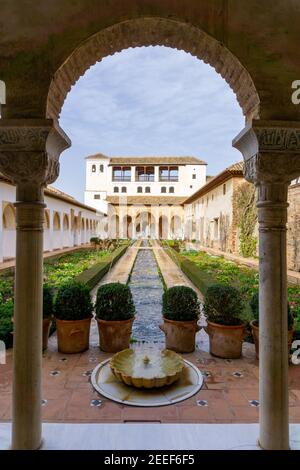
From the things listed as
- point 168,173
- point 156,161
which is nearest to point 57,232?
point 156,161

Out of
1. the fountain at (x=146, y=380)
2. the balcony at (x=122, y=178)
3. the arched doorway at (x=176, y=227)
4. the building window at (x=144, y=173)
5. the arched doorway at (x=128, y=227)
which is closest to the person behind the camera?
the fountain at (x=146, y=380)

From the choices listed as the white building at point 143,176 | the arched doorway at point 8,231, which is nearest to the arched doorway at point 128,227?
the white building at point 143,176

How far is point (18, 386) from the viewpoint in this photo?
7.27 feet

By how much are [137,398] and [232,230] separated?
1585cm

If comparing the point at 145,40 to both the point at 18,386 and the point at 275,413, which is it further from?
the point at 275,413

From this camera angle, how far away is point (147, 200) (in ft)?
142

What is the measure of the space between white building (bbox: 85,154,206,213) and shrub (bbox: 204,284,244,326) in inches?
1668

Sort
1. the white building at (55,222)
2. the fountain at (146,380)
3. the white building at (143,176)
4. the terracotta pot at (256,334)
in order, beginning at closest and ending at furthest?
the fountain at (146,380)
the terracotta pot at (256,334)
the white building at (55,222)
the white building at (143,176)

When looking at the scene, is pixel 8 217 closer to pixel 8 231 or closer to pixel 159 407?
pixel 8 231

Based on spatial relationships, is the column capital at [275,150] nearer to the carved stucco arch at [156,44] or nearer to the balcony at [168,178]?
the carved stucco arch at [156,44]

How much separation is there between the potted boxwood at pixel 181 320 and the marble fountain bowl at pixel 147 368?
0.53 metres

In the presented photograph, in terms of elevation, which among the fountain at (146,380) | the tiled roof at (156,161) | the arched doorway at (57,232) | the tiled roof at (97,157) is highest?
the tiled roof at (97,157)

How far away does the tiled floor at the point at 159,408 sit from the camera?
2805 mm
